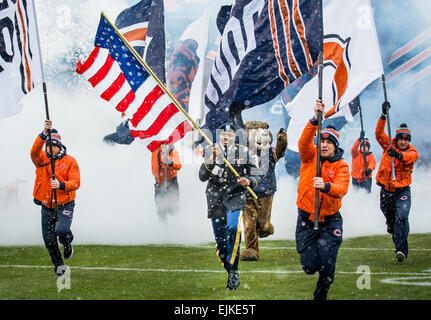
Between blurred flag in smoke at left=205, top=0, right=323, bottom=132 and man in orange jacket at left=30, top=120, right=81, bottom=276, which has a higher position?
blurred flag in smoke at left=205, top=0, right=323, bottom=132

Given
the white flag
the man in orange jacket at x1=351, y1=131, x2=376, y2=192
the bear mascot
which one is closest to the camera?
the white flag

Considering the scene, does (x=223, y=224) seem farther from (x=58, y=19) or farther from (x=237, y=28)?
(x=58, y=19)

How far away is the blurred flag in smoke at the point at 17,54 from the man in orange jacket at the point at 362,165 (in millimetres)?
9617

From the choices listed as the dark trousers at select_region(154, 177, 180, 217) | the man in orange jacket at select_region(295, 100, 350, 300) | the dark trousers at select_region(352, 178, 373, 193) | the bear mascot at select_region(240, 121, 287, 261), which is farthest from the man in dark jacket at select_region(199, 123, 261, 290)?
the dark trousers at select_region(352, 178, 373, 193)

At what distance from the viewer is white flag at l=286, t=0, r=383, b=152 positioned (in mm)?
9297

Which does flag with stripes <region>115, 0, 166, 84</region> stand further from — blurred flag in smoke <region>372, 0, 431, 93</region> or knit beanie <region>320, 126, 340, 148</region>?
blurred flag in smoke <region>372, 0, 431, 93</region>

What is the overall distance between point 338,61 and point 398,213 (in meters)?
2.33

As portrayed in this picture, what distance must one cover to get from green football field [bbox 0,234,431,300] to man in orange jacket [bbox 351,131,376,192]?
451cm

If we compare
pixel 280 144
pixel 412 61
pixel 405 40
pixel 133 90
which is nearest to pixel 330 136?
pixel 133 90

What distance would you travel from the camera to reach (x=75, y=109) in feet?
64.1

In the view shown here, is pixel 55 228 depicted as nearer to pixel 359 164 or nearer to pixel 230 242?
pixel 230 242

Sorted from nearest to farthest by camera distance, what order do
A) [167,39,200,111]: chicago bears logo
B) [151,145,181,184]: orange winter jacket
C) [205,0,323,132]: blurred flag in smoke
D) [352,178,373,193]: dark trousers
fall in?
[205,0,323,132]: blurred flag in smoke, [167,39,200,111]: chicago bears logo, [151,145,181,184]: orange winter jacket, [352,178,373,193]: dark trousers

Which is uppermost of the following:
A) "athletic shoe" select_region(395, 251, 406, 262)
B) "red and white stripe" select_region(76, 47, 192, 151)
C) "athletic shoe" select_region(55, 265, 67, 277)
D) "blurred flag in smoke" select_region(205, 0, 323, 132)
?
"blurred flag in smoke" select_region(205, 0, 323, 132)

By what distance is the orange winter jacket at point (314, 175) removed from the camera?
6238mm
